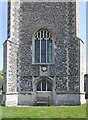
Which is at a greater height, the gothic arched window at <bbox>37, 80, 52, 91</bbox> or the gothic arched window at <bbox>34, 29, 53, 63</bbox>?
the gothic arched window at <bbox>34, 29, 53, 63</bbox>

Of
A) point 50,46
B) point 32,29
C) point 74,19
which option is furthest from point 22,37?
point 74,19

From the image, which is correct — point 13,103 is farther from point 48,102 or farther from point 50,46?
point 50,46

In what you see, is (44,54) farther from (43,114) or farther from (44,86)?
(43,114)

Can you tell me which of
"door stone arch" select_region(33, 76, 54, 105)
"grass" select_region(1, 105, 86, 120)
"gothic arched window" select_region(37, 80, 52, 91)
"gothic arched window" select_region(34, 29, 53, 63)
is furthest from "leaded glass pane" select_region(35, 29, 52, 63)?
"grass" select_region(1, 105, 86, 120)

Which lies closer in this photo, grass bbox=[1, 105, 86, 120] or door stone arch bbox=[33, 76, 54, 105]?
grass bbox=[1, 105, 86, 120]

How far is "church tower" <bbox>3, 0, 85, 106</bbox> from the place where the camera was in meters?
19.5

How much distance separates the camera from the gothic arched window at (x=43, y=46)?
65.0ft

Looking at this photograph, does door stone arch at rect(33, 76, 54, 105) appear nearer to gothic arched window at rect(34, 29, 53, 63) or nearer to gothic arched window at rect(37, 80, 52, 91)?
gothic arched window at rect(37, 80, 52, 91)

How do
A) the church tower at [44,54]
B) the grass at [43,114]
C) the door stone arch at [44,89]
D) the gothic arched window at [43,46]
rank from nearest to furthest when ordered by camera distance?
the grass at [43,114]
the church tower at [44,54]
the door stone arch at [44,89]
the gothic arched window at [43,46]

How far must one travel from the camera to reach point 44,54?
19.8 metres

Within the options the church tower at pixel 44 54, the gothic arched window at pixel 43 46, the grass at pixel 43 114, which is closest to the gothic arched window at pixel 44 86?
the church tower at pixel 44 54

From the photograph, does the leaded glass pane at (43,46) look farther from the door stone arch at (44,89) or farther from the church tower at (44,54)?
the door stone arch at (44,89)

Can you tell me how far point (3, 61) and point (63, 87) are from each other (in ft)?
16.0

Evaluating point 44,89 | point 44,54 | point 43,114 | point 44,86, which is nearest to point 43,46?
point 44,54
